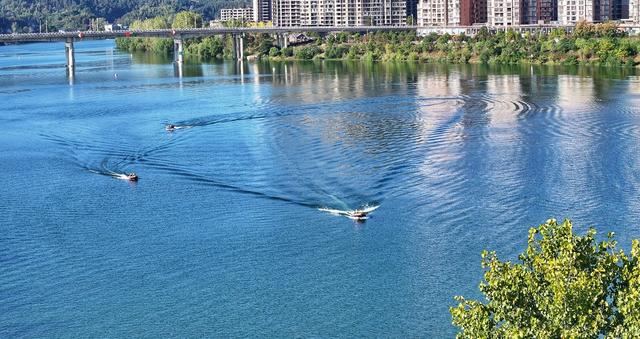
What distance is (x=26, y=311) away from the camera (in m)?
8.65

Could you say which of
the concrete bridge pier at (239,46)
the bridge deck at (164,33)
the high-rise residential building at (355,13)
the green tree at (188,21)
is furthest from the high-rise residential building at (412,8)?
the concrete bridge pier at (239,46)

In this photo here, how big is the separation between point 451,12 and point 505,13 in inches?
136

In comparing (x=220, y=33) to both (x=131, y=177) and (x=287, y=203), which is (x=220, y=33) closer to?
(x=131, y=177)

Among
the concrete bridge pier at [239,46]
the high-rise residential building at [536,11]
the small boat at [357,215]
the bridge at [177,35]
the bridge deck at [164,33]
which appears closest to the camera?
the small boat at [357,215]

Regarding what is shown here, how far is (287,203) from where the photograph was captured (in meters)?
11.8

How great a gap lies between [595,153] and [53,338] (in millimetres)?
9119

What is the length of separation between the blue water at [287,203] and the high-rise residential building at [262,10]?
43.9 meters

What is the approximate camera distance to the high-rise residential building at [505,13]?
4414 cm

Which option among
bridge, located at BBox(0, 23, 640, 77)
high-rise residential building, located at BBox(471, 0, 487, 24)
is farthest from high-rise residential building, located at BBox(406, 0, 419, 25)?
bridge, located at BBox(0, 23, 640, 77)

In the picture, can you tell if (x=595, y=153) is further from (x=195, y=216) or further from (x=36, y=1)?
(x=36, y=1)

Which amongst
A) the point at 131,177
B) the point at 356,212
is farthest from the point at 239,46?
the point at 356,212

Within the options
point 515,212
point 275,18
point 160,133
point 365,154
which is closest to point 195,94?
point 160,133

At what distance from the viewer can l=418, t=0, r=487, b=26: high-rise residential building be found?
46219mm

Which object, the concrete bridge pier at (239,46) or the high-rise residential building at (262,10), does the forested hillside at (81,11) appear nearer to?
the high-rise residential building at (262,10)
